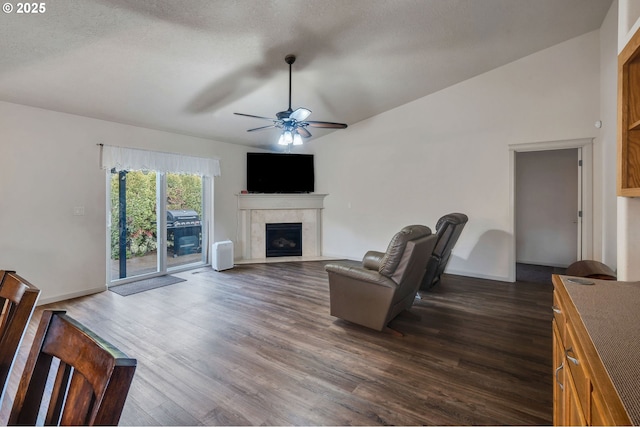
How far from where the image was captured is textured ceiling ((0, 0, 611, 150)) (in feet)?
8.06

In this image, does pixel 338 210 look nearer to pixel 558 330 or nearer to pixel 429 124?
pixel 429 124

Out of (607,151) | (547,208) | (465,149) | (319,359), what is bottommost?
(319,359)

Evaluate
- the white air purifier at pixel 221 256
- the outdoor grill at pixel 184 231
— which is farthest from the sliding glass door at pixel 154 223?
the white air purifier at pixel 221 256

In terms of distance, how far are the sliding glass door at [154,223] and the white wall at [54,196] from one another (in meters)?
0.27

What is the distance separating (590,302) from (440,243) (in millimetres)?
2545

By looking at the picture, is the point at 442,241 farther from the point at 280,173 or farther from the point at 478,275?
the point at 280,173

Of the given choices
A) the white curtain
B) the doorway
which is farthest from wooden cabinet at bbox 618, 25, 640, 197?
the white curtain

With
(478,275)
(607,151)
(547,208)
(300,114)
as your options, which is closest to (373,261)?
(300,114)

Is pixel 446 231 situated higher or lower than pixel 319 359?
higher

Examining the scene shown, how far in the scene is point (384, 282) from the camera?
2.65m

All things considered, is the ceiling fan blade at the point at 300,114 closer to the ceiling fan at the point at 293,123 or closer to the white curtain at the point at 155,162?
the ceiling fan at the point at 293,123

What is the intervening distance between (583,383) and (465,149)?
4.60 meters

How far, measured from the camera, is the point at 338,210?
248 inches

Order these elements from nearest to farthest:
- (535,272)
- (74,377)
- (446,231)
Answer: (74,377) → (446,231) → (535,272)
